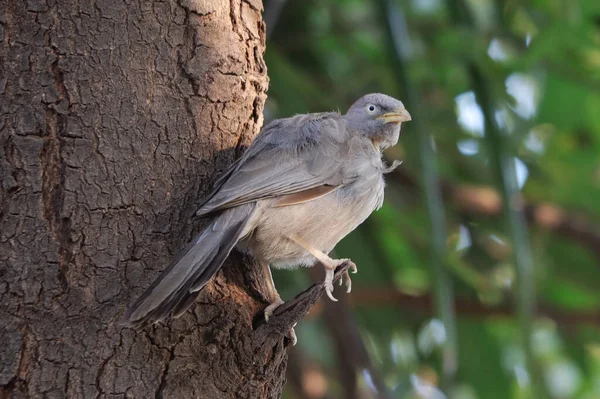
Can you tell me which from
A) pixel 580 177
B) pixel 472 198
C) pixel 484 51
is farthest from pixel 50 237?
pixel 580 177

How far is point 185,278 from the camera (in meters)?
2.19

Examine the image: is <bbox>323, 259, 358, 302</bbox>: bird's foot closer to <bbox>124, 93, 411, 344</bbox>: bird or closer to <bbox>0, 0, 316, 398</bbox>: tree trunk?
<bbox>124, 93, 411, 344</bbox>: bird

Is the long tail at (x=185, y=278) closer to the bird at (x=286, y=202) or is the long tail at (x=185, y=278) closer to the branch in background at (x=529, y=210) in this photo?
the bird at (x=286, y=202)

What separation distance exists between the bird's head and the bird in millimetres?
119

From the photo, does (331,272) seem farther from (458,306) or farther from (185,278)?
(458,306)

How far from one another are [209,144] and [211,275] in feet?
1.63

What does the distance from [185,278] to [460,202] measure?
3.96m

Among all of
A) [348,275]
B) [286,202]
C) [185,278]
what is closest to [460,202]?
[348,275]

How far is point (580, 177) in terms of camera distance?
19.5 ft

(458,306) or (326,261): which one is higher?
(326,261)

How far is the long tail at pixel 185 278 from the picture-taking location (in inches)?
83.2

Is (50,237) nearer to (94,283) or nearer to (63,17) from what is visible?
(94,283)

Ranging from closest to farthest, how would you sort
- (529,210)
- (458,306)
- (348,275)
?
(348,275)
(529,210)
(458,306)

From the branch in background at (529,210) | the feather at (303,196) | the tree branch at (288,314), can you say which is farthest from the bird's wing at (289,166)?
the branch in background at (529,210)
